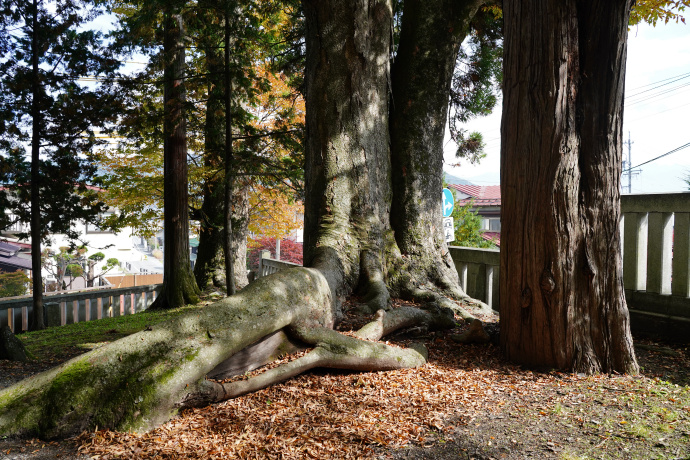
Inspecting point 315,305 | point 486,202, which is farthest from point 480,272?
point 486,202

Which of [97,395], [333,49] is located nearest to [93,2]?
[333,49]

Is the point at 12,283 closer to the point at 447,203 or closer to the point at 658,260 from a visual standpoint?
the point at 447,203

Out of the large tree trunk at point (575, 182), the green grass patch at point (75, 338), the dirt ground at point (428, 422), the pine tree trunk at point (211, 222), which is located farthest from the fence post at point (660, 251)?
the pine tree trunk at point (211, 222)

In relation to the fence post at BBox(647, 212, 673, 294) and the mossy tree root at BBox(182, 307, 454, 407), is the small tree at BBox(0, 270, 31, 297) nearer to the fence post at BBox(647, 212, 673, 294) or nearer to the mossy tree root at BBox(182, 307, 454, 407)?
the mossy tree root at BBox(182, 307, 454, 407)

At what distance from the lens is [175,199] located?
10.7m

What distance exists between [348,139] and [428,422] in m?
3.70

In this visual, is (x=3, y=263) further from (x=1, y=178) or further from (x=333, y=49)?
(x=333, y=49)

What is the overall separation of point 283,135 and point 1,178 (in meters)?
6.21

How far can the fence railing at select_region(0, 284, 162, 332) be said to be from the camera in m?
9.98

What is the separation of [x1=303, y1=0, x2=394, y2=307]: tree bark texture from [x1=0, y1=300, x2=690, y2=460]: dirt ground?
6.44 ft

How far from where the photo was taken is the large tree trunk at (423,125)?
6309mm

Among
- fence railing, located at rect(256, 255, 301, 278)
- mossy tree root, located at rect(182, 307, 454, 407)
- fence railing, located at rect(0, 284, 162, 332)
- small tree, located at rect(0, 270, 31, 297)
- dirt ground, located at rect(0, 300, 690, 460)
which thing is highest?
mossy tree root, located at rect(182, 307, 454, 407)

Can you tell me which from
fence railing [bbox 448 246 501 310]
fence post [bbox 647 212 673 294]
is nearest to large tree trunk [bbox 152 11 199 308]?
fence railing [bbox 448 246 501 310]

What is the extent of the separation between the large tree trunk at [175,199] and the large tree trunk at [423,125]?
6.04m
